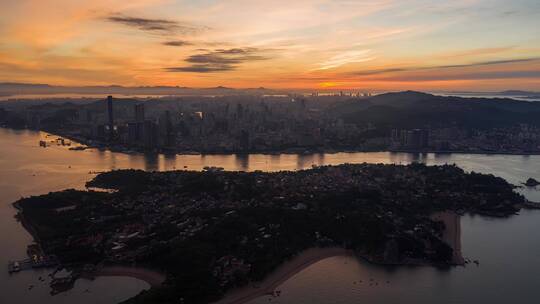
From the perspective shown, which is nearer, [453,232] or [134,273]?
[134,273]

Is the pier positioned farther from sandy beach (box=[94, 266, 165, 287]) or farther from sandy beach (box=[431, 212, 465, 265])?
sandy beach (box=[431, 212, 465, 265])

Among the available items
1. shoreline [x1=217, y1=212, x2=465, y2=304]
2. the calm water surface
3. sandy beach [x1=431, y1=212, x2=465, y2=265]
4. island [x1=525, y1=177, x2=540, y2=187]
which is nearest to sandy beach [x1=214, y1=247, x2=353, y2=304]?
shoreline [x1=217, y1=212, x2=465, y2=304]

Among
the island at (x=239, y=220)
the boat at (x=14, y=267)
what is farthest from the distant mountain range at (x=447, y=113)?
the boat at (x=14, y=267)

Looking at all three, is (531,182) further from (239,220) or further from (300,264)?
(239,220)

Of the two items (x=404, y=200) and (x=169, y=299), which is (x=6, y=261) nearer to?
(x=169, y=299)

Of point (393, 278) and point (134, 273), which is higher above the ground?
point (134, 273)

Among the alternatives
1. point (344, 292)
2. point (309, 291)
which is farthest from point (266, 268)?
point (344, 292)

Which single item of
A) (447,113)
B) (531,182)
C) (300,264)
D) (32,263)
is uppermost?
(447,113)

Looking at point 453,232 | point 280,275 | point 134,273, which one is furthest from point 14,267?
point 453,232
